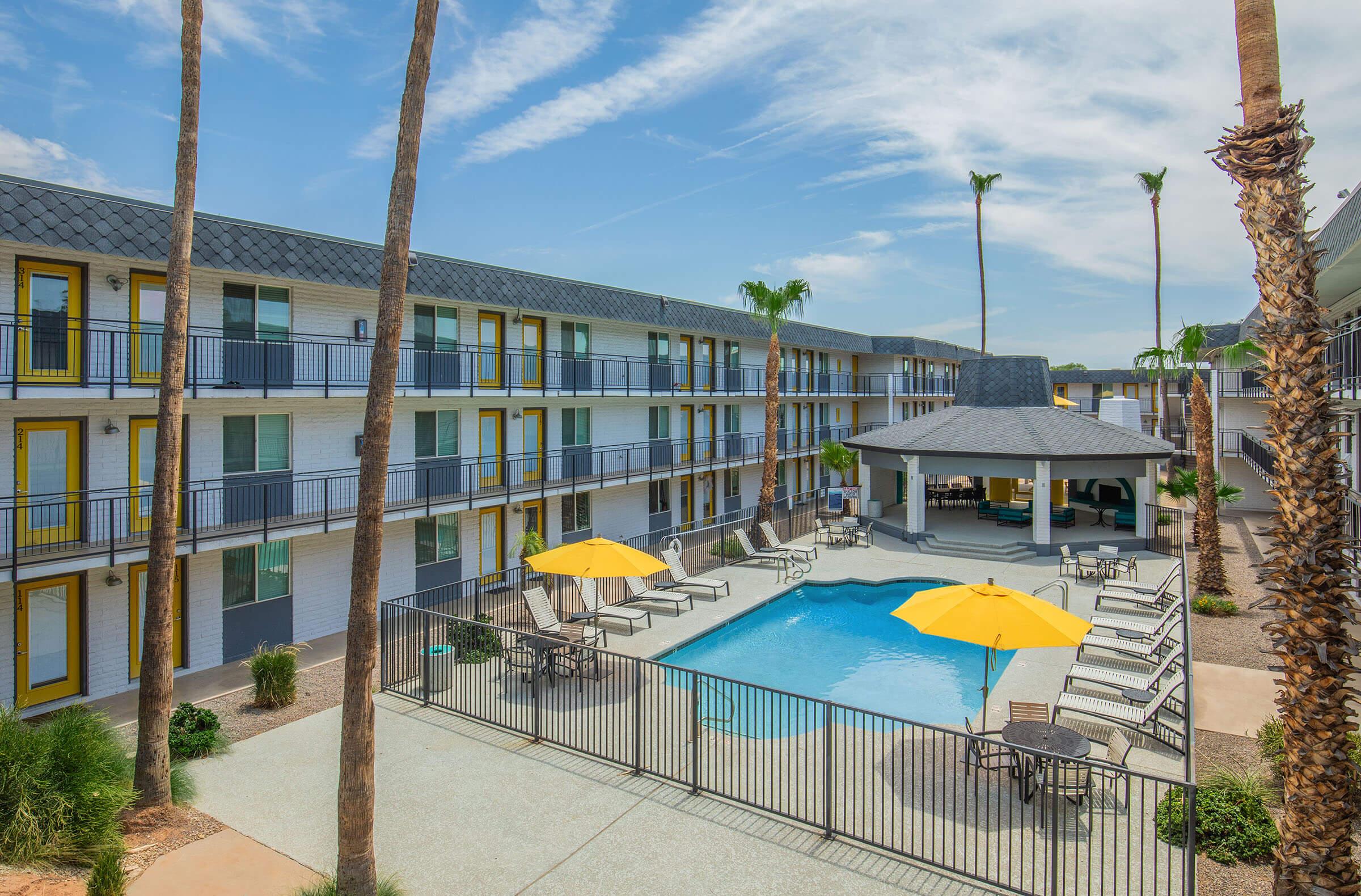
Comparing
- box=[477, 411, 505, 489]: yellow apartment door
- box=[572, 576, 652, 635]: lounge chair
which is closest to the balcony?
box=[477, 411, 505, 489]: yellow apartment door

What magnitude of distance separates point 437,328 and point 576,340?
5.37m

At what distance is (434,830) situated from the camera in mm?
7965

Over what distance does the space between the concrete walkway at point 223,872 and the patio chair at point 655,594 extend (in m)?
9.58

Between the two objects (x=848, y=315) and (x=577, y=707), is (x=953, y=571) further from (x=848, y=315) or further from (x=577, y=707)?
(x=848, y=315)

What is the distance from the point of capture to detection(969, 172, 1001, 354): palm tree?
52719mm

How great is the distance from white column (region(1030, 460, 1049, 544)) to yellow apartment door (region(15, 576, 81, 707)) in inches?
950

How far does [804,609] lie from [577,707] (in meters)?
8.67

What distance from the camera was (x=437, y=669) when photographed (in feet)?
41.1

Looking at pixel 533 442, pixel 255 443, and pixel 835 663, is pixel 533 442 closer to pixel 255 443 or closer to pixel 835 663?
pixel 255 443

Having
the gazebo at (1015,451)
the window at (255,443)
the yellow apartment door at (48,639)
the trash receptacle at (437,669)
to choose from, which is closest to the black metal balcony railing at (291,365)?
the window at (255,443)

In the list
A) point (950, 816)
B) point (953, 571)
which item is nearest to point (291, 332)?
point (950, 816)

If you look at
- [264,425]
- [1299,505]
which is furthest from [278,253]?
[1299,505]

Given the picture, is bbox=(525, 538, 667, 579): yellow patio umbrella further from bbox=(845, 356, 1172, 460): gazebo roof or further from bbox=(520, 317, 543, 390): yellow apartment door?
bbox=(845, 356, 1172, 460): gazebo roof

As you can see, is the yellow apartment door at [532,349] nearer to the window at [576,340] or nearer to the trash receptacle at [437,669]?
the window at [576,340]
